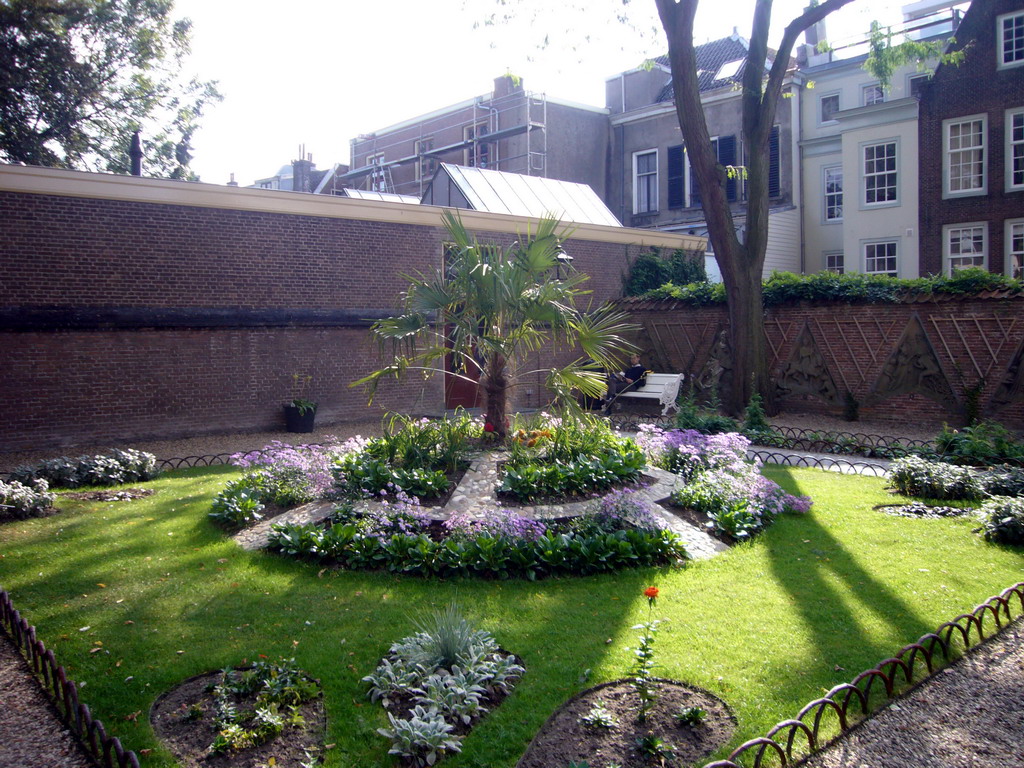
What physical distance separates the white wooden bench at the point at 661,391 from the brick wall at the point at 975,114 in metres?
11.5

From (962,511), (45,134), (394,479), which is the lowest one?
(962,511)

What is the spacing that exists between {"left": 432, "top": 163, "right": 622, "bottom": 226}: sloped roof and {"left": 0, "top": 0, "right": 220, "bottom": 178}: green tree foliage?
35.0ft

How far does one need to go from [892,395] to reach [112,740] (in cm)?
1445

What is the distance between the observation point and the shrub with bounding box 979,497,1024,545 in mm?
6879

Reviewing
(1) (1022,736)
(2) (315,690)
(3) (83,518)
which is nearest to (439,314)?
(3) (83,518)

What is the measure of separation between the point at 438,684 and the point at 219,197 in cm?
1181

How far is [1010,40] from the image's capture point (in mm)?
21625

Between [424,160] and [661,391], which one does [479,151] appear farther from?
[661,391]

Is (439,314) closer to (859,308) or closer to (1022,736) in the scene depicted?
(1022,736)

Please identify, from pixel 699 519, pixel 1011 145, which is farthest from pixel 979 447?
pixel 1011 145

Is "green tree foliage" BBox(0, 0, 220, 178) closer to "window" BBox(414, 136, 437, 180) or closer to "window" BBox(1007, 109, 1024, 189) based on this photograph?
"window" BBox(414, 136, 437, 180)

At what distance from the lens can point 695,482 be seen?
8.31m

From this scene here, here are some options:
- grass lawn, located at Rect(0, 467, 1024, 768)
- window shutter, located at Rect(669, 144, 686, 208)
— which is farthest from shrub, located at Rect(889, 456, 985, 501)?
window shutter, located at Rect(669, 144, 686, 208)

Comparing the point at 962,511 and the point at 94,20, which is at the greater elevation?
the point at 94,20
